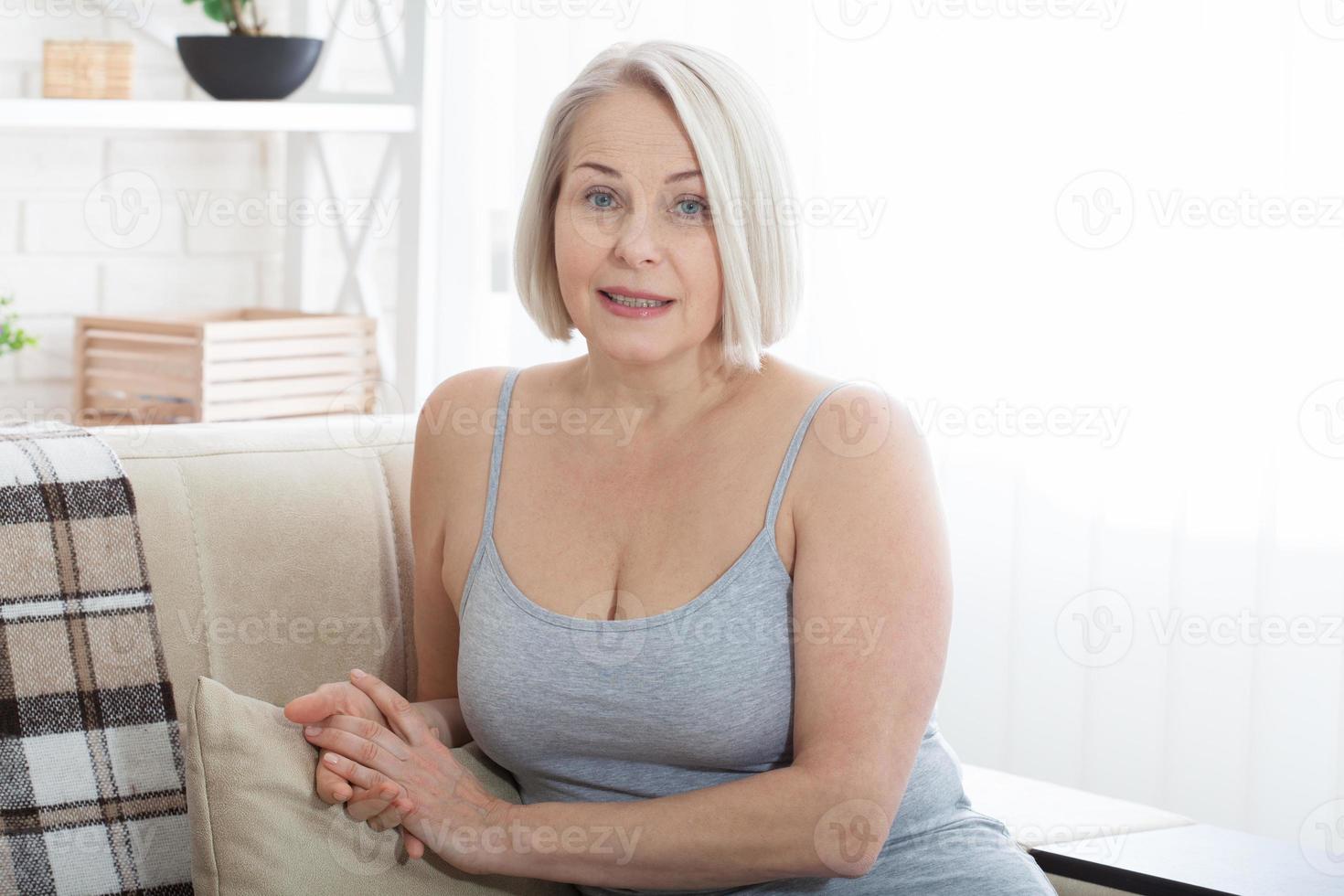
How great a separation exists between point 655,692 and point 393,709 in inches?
9.3

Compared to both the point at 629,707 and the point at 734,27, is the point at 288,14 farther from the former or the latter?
the point at 629,707

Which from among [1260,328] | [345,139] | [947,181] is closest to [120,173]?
[345,139]

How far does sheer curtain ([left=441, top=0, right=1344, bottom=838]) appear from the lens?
1.89 meters

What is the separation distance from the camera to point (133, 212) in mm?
2643

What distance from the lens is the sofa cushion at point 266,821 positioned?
1.22m

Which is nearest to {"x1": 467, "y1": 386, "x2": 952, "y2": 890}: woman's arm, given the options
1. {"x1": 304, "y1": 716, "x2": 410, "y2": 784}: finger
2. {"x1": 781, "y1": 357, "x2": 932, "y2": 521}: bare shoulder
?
{"x1": 781, "y1": 357, "x2": 932, "y2": 521}: bare shoulder

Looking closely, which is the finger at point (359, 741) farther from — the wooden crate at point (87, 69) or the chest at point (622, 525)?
the wooden crate at point (87, 69)

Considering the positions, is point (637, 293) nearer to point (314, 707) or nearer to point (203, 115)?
point (314, 707)

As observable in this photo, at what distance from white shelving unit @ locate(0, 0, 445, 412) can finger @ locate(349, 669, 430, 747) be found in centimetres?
133

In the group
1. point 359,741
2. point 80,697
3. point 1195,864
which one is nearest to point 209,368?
point 80,697

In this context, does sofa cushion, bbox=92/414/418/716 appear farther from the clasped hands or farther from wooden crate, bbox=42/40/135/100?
wooden crate, bbox=42/40/135/100

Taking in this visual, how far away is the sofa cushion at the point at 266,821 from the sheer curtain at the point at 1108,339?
113 cm

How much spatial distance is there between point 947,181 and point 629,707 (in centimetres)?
109

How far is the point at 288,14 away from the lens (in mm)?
2814
